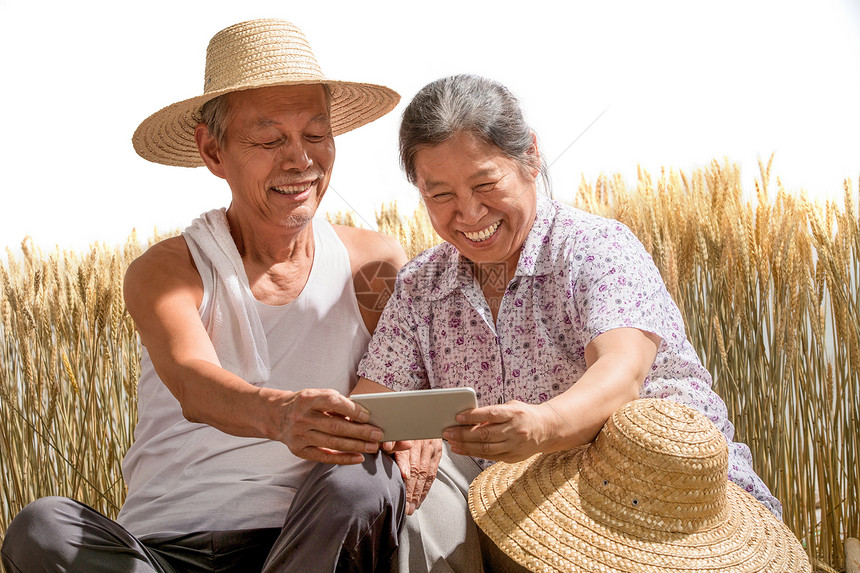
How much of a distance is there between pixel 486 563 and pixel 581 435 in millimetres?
518

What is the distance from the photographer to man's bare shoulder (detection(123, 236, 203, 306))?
1.97m

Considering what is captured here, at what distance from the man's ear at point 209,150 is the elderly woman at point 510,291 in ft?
1.85

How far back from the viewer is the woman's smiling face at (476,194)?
1810 millimetres

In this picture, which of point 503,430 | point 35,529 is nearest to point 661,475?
point 503,430

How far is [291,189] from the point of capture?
202 cm

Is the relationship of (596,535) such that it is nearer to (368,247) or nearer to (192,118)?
(368,247)

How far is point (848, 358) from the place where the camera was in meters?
2.68

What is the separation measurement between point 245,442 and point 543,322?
0.83 m

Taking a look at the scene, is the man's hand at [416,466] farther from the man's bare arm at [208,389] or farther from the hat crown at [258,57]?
the hat crown at [258,57]

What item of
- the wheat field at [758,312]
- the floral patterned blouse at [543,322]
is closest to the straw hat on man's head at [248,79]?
the floral patterned blouse at [543,322]

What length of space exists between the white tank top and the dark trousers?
187 mm

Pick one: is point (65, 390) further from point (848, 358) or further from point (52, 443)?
point (848, 358)

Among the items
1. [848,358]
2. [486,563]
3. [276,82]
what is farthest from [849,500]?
[276,82]

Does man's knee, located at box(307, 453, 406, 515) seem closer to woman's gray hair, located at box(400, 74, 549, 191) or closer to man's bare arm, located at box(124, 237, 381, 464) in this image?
man's bare arm, located at box(124, 237, 381, 464)
